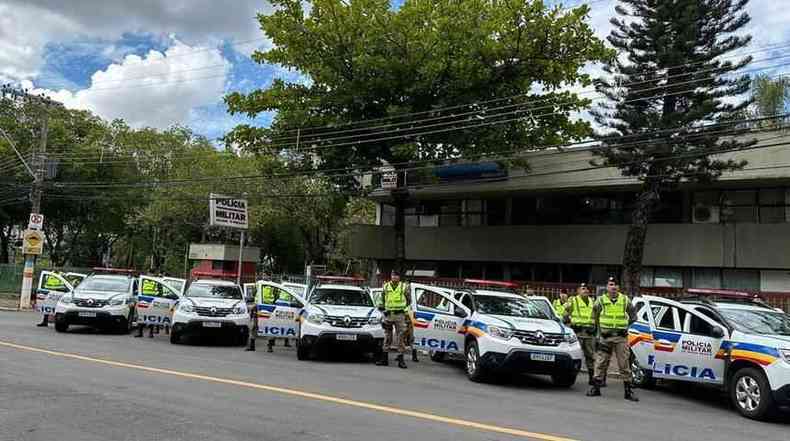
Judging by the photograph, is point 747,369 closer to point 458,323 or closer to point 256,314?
point 458,323

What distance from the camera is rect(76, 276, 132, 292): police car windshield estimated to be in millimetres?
17953

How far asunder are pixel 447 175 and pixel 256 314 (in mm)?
15421

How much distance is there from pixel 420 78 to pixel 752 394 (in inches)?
630

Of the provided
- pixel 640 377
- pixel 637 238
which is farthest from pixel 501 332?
pixel 637 238

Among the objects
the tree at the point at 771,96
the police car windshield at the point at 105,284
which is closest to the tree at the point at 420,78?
the tree at the point at 771,96

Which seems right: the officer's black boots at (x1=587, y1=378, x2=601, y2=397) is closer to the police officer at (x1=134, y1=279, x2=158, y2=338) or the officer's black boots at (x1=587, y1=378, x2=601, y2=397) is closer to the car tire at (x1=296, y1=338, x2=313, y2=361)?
the car tire at (x1=296, y1=338, x2=313, y2=361)

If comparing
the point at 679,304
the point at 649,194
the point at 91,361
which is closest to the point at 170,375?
the point at 91,361

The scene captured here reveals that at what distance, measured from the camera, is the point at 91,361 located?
1180cm

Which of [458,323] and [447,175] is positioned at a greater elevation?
[447,175]

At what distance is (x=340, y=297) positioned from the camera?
14.4 meters

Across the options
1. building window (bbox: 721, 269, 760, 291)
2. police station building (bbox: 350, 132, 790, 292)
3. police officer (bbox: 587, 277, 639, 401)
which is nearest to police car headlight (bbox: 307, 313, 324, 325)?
police officer (bbox: 587, 277, 639, 401)

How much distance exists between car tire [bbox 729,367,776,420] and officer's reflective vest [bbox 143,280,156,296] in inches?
531

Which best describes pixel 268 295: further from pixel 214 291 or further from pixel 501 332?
pixel 501 332

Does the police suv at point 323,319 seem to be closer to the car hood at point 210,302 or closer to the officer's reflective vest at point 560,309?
the car hood at point 210,302
